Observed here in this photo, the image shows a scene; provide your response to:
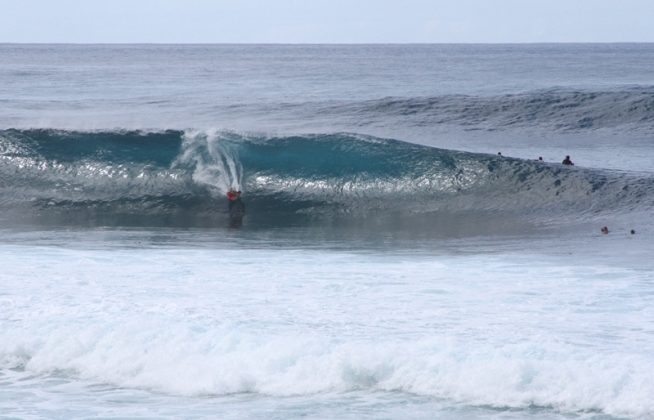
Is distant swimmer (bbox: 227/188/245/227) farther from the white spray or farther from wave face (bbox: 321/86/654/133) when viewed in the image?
wave face (bbox: 321/86/654/133)

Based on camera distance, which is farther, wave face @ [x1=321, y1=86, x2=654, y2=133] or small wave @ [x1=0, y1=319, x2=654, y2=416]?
wave face @ [x1=321, y1=86, x2=654, y2=133]

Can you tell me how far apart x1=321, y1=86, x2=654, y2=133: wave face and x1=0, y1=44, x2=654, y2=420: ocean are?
2.38 m

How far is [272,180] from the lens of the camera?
65.2 feet

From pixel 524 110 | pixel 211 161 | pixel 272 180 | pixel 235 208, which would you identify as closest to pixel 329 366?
pixel 235 208

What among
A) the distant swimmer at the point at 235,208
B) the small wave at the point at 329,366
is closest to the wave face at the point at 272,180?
the distant swimmer at the point at 235,208

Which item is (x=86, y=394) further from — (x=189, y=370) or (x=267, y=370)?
(x=267, y=370)

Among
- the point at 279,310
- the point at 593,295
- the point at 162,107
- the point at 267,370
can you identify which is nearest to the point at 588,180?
the point at 593,295

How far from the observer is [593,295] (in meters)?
10.6

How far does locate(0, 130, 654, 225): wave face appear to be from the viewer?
1808 cm

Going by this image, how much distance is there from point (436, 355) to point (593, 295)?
265 cm

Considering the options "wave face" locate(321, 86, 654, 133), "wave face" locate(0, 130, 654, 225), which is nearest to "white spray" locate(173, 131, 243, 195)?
"wave face" locate(0, 130, 654, 225)

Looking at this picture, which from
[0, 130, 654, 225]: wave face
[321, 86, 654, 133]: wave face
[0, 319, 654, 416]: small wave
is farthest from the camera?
[321, 86, 654, 133]: wave face

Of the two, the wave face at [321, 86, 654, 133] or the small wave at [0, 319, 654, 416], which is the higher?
the wave face at [321, 86, 654, 133]

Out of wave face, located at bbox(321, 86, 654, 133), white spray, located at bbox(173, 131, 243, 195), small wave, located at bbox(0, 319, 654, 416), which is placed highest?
wave face, located at bbox(321, 86, 654, 133)
